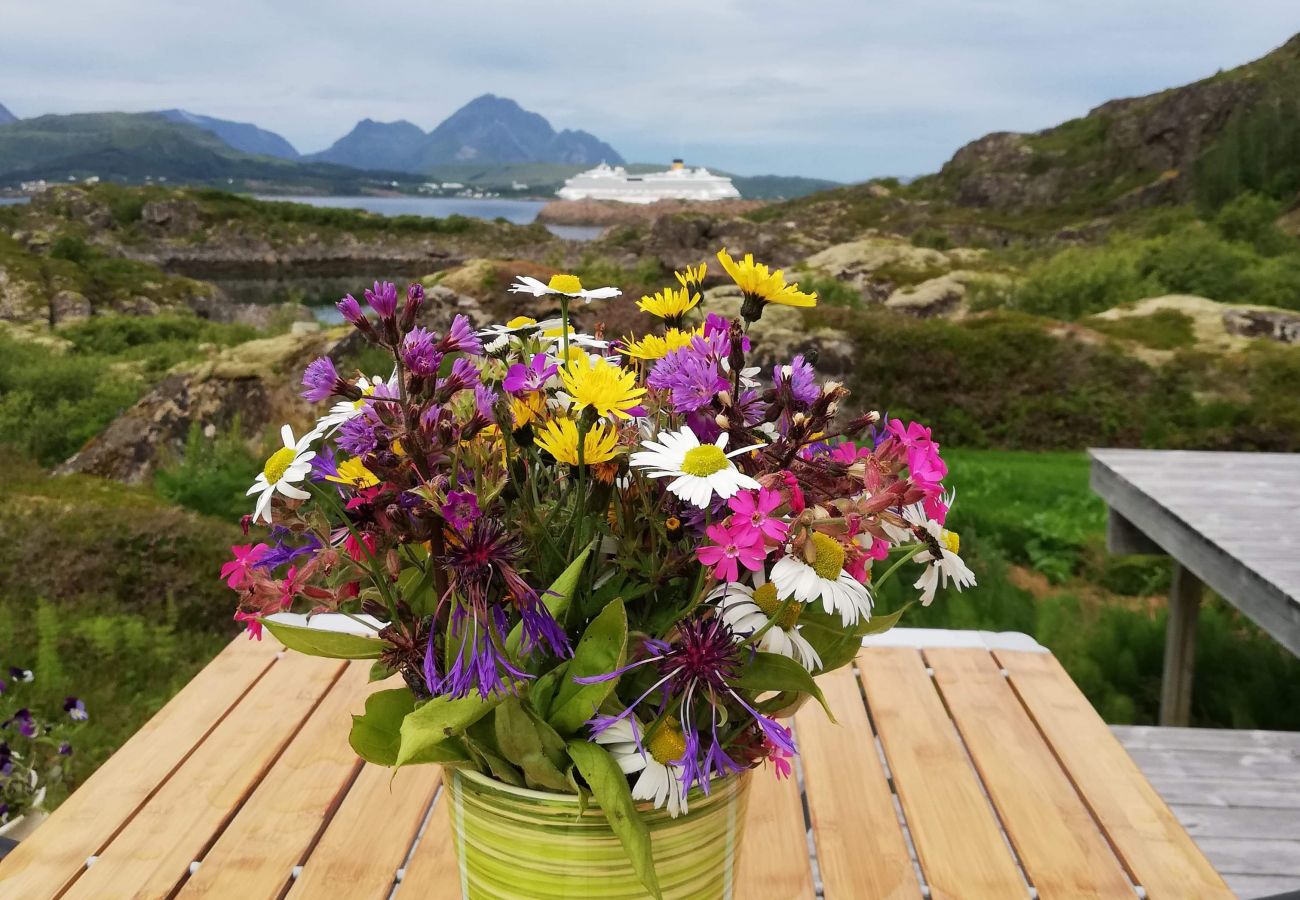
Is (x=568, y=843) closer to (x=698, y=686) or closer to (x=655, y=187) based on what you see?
(x=698, y=686)

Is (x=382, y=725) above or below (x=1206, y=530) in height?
above

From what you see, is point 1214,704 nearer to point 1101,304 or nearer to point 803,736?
point 803,736

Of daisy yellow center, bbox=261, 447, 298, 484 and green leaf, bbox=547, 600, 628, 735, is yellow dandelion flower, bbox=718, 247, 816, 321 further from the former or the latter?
daisy yellow center, bbox=261, 447, 298, 484

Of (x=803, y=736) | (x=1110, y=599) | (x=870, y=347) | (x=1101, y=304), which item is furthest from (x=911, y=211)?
(x=803, y=736)

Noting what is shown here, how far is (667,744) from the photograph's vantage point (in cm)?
85

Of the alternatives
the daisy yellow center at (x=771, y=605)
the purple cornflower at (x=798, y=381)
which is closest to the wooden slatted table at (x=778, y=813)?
the daisy yellow center at (x=771, y=605)

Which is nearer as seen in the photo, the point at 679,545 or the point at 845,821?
the point at 679,545

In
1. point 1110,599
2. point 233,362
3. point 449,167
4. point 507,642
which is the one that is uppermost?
point 449,167

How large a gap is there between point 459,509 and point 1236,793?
8.06 feet

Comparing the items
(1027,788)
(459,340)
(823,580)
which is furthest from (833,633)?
(1027,788)

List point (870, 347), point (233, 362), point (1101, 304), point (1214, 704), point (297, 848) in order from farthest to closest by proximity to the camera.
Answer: point (1101, 304) → point (870, 347) → point (233, 362) → point (1214, 704) → point (297, 848)

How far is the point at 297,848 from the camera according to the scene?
4.17 ft

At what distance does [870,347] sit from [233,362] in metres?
4.77

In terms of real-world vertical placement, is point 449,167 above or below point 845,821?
above
